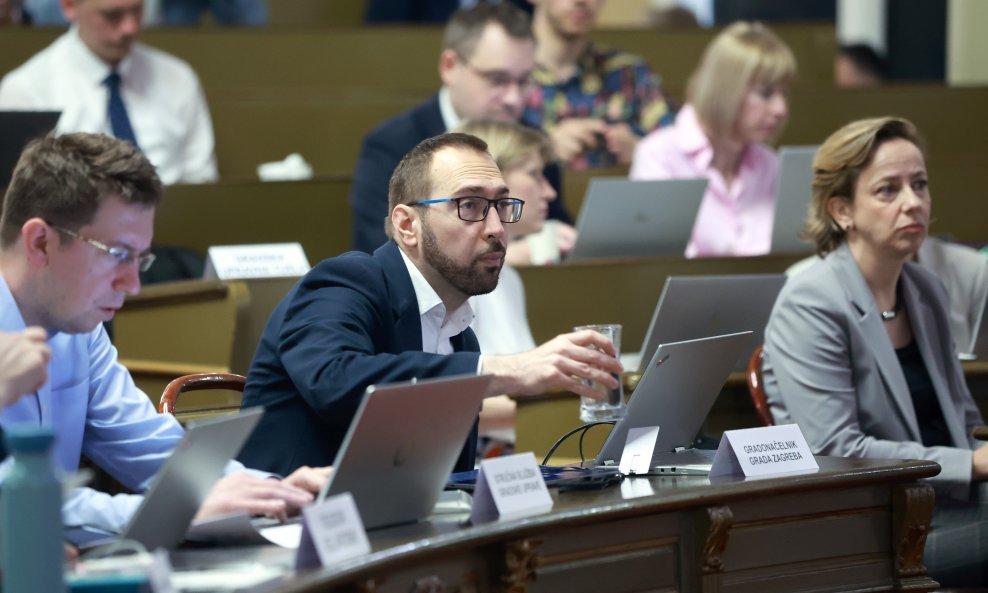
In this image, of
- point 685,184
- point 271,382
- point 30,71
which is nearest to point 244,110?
point 30,71

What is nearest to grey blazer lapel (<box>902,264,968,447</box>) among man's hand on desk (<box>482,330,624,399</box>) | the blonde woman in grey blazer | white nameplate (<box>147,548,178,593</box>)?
the blonde woman in grey blazer

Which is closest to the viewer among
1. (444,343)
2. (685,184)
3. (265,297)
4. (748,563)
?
(748,563)

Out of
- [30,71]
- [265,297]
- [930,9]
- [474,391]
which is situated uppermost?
[474,391]

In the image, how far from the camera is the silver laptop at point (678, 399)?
2.46m

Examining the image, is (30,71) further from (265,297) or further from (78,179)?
(78,179)

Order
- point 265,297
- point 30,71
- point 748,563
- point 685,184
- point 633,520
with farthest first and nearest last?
point 30,71, point 685,184, point 265,297, point 748,563, point 633,520

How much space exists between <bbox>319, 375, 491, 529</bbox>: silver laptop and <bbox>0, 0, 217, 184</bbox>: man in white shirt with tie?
10.2 ft

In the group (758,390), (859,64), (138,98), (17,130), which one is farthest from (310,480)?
(859,64)

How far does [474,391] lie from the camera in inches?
82.6

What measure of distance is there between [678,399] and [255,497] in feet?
2.61

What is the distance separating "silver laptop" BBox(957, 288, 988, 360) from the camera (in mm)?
4031

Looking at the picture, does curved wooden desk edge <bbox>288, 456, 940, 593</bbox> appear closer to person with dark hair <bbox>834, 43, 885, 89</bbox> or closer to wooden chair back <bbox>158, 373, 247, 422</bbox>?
wooden chair back <bbox>158, 373, 247, 422</bbox>

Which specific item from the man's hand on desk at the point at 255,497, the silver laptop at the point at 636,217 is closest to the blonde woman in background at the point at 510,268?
the silver laptop at the point at 636,217

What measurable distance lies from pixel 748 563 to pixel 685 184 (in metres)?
2.21
